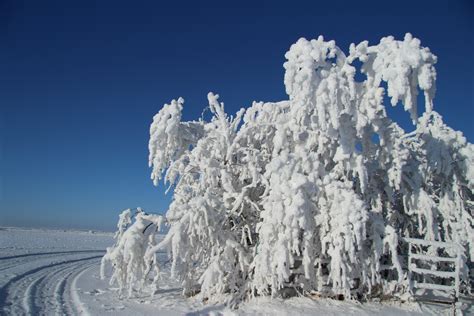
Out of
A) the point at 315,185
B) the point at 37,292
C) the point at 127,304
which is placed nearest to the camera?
the point at 315,185

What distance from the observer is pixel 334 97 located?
8.09 metres

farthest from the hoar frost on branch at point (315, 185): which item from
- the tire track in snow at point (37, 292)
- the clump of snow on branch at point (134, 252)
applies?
the tire track in snow at point (37, 292)

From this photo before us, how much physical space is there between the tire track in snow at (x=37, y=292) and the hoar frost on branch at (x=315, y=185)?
5.65ft

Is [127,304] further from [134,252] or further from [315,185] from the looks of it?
[315,185]

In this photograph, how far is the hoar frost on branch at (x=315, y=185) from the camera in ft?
28.2

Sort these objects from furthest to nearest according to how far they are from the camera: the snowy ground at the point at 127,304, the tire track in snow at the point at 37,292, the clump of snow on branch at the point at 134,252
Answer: the clump of snow on branch at the point at 134,252
the snowy ground at the point at 127,304
the tire track in snow at the point at 37,292

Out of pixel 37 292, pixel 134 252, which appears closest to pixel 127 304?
pixel 134 252

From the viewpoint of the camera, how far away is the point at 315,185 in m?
9.20

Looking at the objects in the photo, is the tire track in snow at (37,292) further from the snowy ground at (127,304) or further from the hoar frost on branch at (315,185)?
the hoar frost on branch at (315,185)

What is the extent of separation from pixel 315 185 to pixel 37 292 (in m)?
8.16

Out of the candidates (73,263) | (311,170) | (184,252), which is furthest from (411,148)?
(73,263)

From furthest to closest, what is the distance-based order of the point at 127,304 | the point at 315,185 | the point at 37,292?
the point at 37,292 < the point at 127,304 < the point at 315,185

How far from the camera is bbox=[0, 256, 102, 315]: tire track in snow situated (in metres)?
8.16

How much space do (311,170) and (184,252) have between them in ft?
13.3
